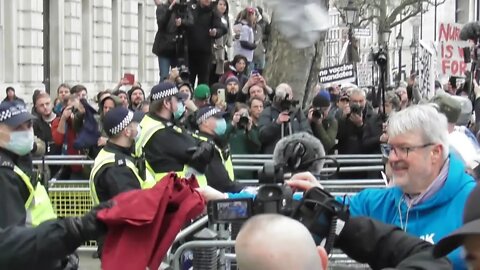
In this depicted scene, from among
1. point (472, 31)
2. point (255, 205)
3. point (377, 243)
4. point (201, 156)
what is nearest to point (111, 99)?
point (201, 156)

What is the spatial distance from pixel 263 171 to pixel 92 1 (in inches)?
1154

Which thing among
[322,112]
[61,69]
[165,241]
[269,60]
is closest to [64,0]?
[61,69]

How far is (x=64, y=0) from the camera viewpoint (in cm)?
3056

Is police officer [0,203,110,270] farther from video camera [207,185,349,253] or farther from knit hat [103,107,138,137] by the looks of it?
knit hat [103,107,138,137]

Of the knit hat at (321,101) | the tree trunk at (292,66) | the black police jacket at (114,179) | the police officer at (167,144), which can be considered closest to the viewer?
the black police jacket at (114,179)

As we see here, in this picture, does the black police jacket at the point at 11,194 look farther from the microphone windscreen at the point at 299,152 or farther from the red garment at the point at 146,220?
the microphone windscreen at the point at 299,152

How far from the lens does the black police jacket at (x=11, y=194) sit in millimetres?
6244

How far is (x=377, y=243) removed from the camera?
13.2 feet

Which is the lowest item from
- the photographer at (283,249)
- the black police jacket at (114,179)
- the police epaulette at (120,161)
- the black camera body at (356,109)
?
the black police jacket at (114,179)

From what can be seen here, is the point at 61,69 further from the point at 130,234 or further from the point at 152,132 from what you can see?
the point at 130,234

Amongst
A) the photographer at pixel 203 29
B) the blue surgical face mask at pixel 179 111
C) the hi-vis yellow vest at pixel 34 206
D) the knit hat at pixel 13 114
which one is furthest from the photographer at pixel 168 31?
the hi-vis yellow vest at pixel 34 206

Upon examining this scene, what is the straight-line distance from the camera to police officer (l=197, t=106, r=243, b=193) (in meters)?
9.09

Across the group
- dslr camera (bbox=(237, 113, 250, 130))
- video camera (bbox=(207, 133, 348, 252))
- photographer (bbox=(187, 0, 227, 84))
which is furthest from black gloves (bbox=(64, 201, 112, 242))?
photographer (bbox=(187, 0, 227, 84))

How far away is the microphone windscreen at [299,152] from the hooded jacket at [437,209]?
0.43 meters
